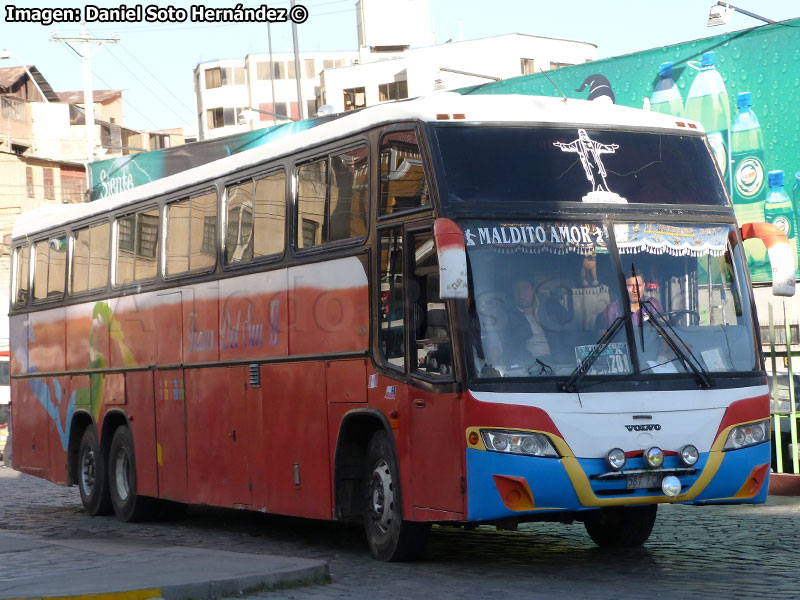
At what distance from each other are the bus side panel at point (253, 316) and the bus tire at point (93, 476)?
156 inches

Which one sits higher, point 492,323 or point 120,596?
point 492,323

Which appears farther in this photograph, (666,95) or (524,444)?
(666,95)

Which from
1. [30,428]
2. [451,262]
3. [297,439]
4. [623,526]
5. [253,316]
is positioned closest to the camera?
[451,262]

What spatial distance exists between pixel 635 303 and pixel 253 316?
4.16 meters

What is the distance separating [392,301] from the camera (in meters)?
10.4

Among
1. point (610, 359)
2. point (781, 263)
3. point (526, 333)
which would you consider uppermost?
point (781, 263)

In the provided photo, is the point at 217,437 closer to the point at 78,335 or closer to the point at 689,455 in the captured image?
the point at 78,335

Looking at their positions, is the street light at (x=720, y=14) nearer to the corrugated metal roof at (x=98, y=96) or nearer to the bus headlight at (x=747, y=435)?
the bus headlight at (x=747, y=435)

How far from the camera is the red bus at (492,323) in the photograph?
31.1ft

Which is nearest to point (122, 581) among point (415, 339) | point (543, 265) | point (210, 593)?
point (210, 593)

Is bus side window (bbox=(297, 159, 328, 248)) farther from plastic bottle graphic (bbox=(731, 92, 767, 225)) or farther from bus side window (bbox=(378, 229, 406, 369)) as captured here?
plastic bottle graphic (bbox=(731, 92, 767, 225))

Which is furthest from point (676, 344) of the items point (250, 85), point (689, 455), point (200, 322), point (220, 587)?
point (250, 85)

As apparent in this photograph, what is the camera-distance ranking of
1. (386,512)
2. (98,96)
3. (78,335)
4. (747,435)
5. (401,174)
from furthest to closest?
1. (98,96)
2. (78,335)
3. (386,512)
4. (401,174)
5. (747,435)

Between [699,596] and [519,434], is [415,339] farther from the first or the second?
[699,596]
